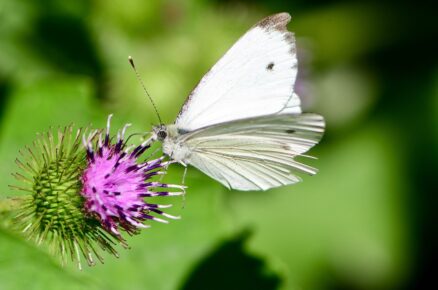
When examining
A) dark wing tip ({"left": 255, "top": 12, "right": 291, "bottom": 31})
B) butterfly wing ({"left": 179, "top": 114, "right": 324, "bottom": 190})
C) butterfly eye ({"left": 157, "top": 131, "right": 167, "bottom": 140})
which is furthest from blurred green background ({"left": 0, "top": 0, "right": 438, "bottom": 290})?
dark wing tip ({"left": 255, "top": 12, "right": 291, "bottom": 31})

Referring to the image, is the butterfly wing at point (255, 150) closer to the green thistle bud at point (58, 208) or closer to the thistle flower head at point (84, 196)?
the thistle flower head at point (84, 196)

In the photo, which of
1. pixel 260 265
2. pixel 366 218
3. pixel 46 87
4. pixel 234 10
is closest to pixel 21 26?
pixel 46 87

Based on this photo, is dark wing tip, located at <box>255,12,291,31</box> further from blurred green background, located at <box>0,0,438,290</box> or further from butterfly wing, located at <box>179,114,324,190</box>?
blurred green background, located at <box>0,0,438,290</box>

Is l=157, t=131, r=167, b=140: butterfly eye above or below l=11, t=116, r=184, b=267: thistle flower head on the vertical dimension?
above

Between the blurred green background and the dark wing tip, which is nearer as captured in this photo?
the dark wing tip

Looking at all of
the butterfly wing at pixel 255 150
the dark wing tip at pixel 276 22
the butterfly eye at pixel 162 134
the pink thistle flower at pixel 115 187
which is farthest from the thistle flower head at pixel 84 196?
the dark wing tip at pixel 276 22

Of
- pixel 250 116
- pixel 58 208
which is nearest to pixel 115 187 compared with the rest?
pixel 58 208

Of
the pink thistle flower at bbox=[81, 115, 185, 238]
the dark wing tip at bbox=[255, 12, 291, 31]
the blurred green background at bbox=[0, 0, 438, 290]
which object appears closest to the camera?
the pink thistle flower at bbox=[81, 115, 185, 238]

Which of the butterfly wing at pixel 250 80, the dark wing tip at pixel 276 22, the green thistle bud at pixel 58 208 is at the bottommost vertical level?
the green thistle bud at pixel 58 208
